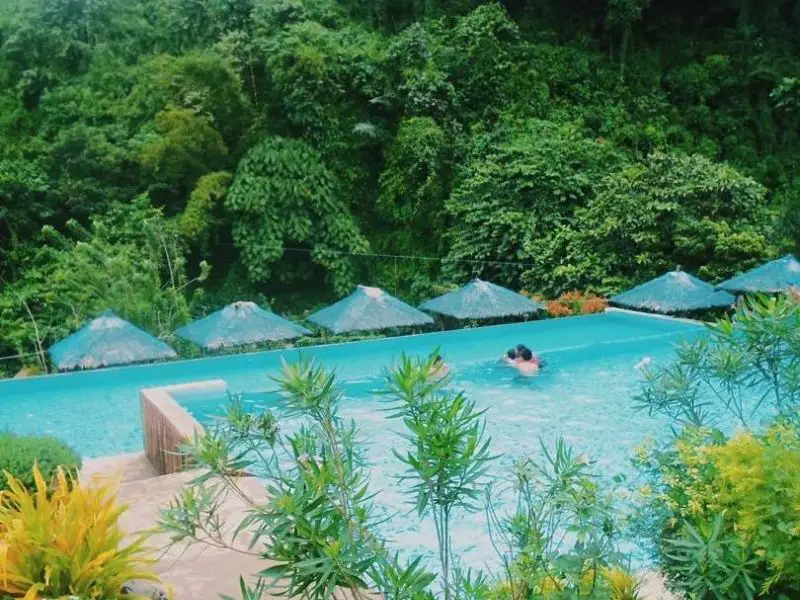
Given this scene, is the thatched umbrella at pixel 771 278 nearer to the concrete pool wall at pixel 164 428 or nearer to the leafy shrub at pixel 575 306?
the leafy shrub at pixel 575 306

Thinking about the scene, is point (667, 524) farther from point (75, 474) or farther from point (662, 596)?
point (75, 474)

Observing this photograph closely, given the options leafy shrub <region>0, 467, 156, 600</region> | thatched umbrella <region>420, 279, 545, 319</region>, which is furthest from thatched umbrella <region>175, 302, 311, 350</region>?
leafy shrub <region>0, 467, 156, 600</region>

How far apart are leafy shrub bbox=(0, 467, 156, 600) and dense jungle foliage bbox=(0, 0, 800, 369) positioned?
38.4 feet

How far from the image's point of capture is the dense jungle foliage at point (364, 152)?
16703 millimetres

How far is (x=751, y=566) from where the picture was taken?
2602 mm

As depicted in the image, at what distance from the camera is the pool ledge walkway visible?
397 centimetres

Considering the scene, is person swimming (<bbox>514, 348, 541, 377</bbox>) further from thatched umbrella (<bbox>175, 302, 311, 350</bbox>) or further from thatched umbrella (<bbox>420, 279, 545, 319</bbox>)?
thatched umbrella (<bbox>175, 302, 311, 350</bbox>)

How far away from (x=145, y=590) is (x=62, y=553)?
2.39ft

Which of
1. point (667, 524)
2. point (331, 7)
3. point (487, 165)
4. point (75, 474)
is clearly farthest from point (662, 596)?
point (331, 7)

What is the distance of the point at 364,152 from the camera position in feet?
65.3

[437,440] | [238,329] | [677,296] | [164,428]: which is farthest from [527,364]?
[437,440]

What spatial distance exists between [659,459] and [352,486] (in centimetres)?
135

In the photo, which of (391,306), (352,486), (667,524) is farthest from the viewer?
(391,306)

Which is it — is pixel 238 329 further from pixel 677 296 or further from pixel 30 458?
pixel 677 296
